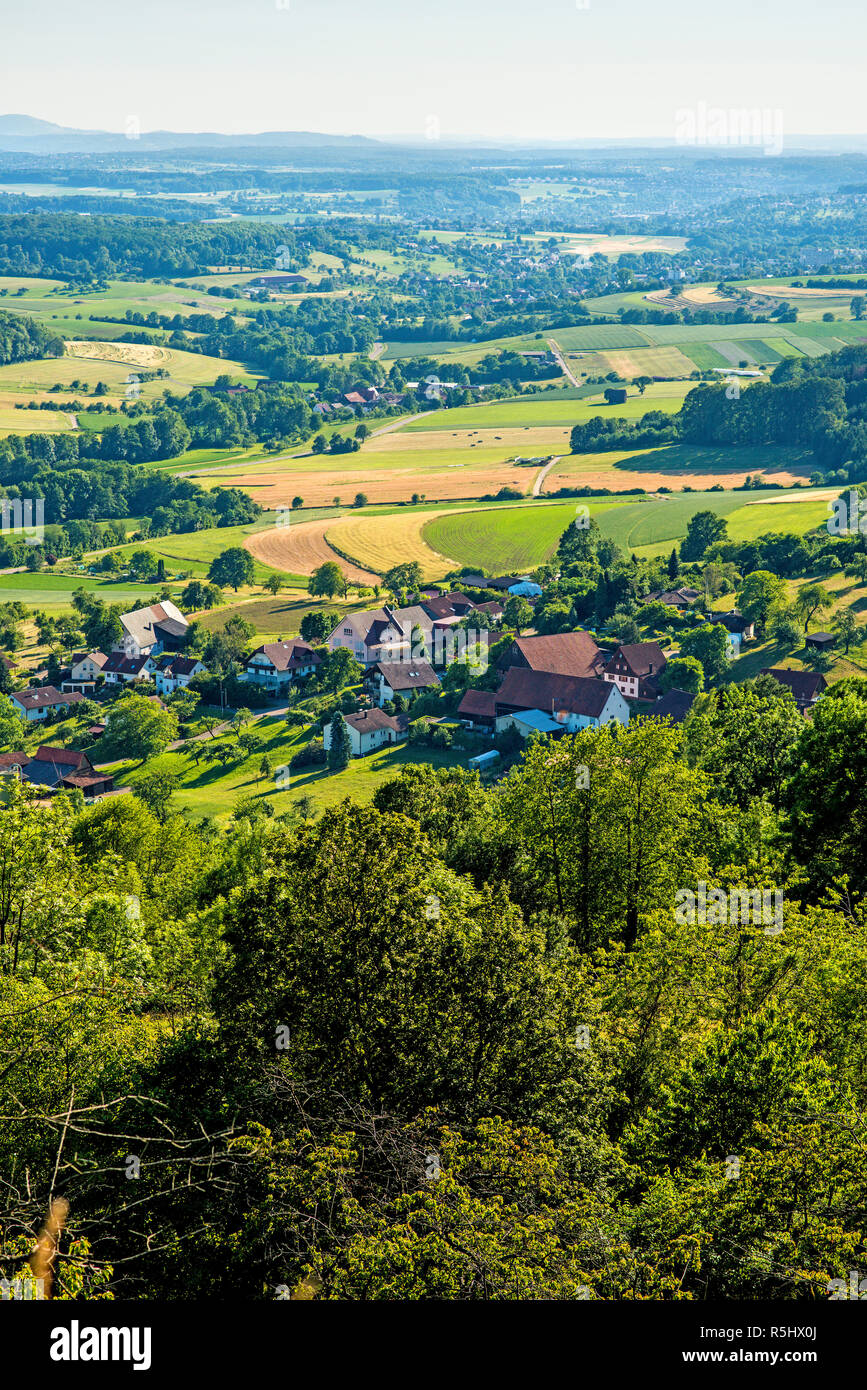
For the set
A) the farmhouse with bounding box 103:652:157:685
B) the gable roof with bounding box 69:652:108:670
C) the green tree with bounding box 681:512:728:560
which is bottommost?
the farmhouse with bounding box 103:652:157:685

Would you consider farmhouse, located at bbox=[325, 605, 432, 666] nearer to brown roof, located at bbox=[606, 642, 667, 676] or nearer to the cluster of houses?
the cluster of houses

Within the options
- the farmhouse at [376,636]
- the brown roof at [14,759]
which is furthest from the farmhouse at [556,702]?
the brown roof at [14,759]

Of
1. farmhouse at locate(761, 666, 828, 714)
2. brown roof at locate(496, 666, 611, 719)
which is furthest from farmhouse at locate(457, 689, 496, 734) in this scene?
farmhouse at locate(761, 666, 828, 714)

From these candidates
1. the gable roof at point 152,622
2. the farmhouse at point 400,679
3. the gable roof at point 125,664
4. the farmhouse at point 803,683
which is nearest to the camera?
the farmhouse at point 803,683

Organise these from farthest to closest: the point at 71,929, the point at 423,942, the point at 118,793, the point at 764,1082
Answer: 1. the point at 118,793
2. the point at 71,929
3. the point at 423,942
4. the point at 764,1082

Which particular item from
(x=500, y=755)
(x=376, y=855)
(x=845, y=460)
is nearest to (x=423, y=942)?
(x=376, y=855)

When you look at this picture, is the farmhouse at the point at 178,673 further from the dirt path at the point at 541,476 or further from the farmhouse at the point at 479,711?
the dirt path at the point at 541,476
